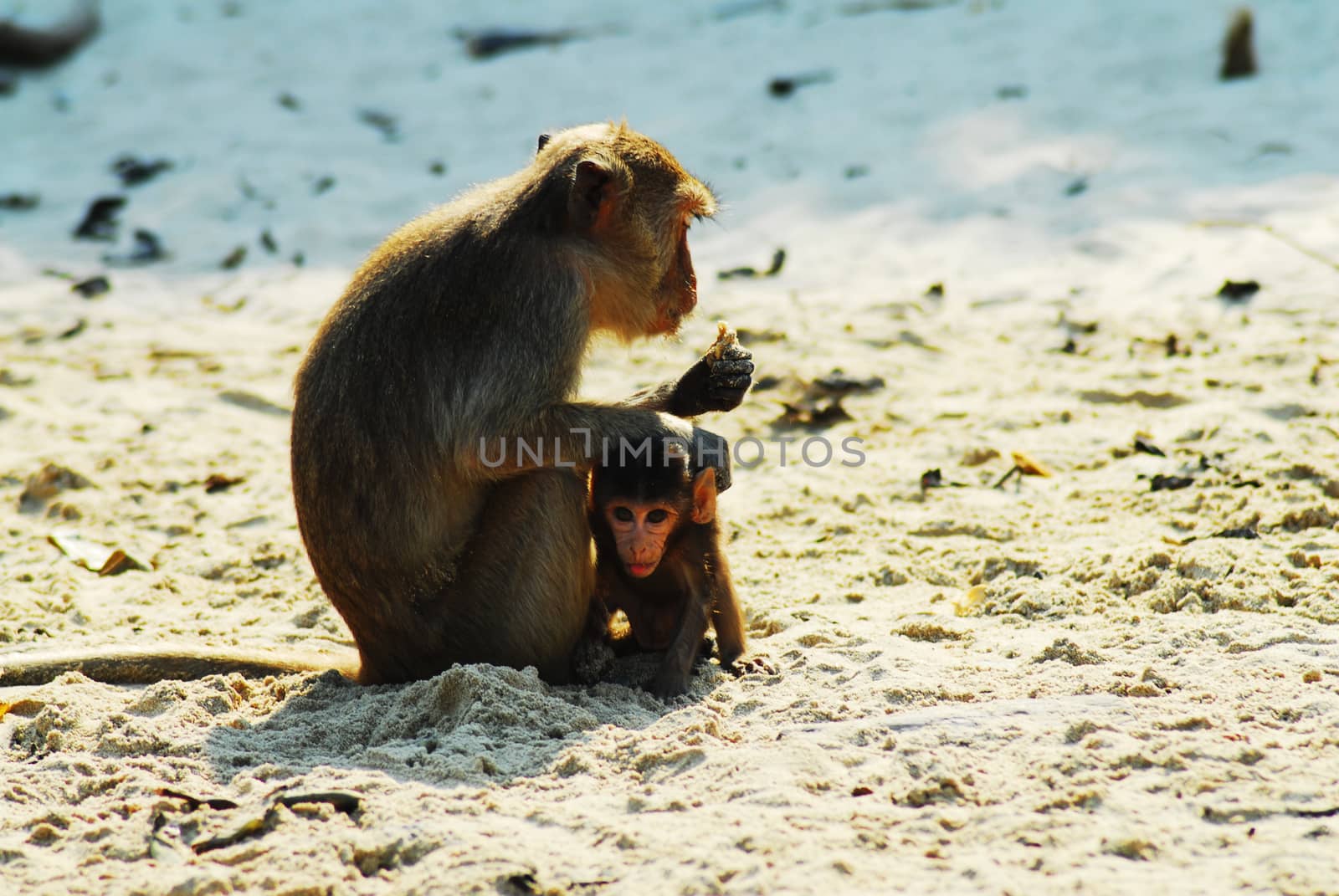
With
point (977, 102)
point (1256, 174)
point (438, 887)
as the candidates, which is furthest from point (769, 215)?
point (438, 887)

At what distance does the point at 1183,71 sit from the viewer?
10.3 metres

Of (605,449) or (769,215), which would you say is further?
(769,215)

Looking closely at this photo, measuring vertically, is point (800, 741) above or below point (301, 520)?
below

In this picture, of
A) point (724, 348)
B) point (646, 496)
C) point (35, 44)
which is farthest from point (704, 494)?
point (35, 44)

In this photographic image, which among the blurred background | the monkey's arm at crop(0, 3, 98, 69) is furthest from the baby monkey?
the monkey's arm at crop(0, 3, 98, 69)

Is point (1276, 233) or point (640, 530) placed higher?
point (1276, 233)

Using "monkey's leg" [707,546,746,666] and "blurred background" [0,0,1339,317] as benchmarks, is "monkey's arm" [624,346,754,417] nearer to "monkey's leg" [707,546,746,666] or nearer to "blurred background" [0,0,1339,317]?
"monkey's leg" [707,546,746,666]

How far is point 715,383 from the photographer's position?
5.03 metres

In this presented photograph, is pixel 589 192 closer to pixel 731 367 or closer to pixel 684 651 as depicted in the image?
pixel 731 367

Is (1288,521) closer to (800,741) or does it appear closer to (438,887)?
(800,741)

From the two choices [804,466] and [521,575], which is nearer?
[521,575]

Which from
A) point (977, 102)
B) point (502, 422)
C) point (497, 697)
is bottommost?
point (497, 697)

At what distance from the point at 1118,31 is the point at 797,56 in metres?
2.47

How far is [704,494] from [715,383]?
0.53 metres
